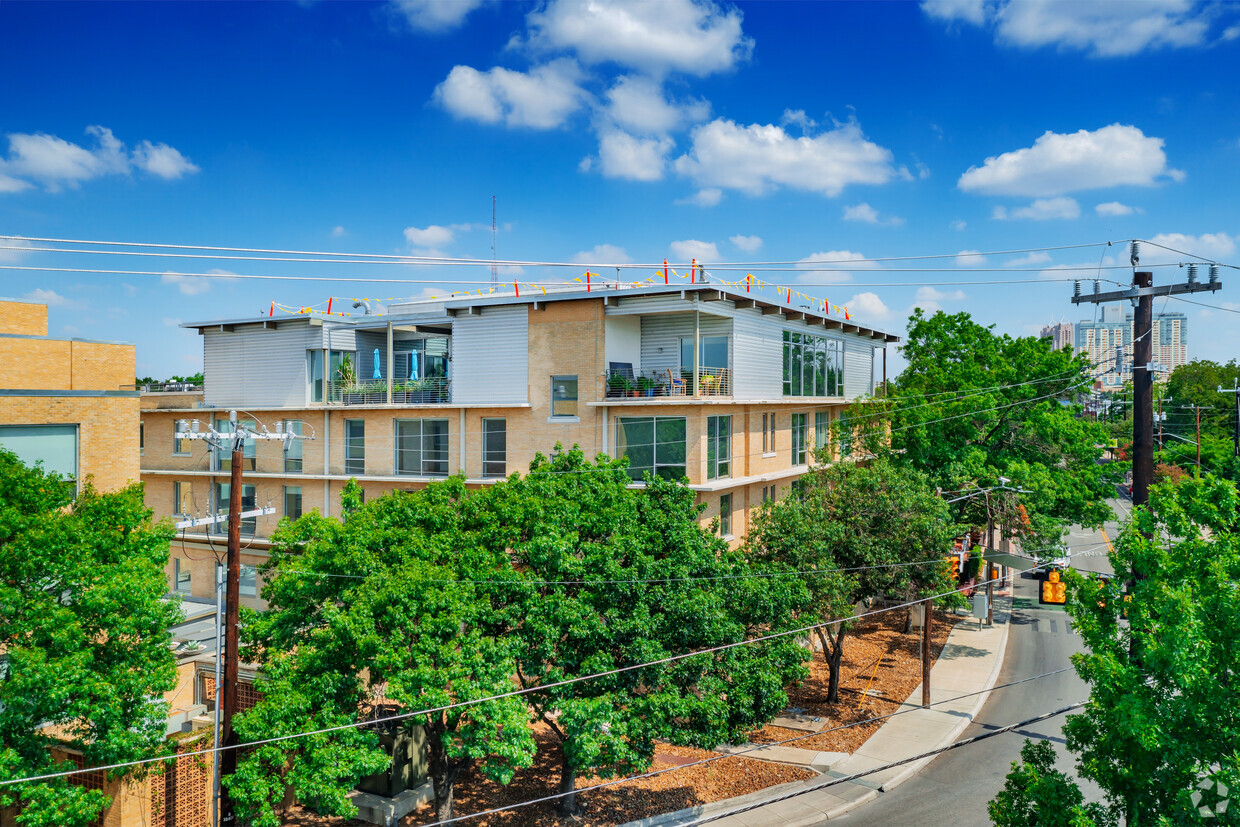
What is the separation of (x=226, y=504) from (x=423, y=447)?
1207 centimetres

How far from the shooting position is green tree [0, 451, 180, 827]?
1365 centimetres

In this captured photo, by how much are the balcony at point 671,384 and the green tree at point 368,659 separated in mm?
13087

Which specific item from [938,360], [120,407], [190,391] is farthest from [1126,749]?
[190,391]

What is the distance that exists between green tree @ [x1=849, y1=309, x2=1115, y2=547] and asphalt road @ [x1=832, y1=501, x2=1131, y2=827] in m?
5.00

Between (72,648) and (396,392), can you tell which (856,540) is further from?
(72,648)

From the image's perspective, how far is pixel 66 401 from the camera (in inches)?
922

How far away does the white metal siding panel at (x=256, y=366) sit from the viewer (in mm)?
37188

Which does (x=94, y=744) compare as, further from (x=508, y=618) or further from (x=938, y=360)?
(x=938, y=360)

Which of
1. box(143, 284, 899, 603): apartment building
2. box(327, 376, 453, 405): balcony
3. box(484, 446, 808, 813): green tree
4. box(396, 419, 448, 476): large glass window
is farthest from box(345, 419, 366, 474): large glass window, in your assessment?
box(484, 446, 808, 813): green tree

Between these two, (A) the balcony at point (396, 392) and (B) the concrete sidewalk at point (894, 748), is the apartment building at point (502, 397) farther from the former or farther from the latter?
(B) the concrete sidewalk at point (894, 748)

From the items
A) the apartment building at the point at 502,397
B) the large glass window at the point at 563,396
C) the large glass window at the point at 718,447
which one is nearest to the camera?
the large glass window at the point at 718,447

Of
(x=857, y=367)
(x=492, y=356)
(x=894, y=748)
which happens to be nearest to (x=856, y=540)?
(x=894, y=748)

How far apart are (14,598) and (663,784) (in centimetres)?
1560

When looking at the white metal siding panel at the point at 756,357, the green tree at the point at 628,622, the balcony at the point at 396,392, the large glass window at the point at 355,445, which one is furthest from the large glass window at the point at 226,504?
the white metal siding panel at the point at 756,357
